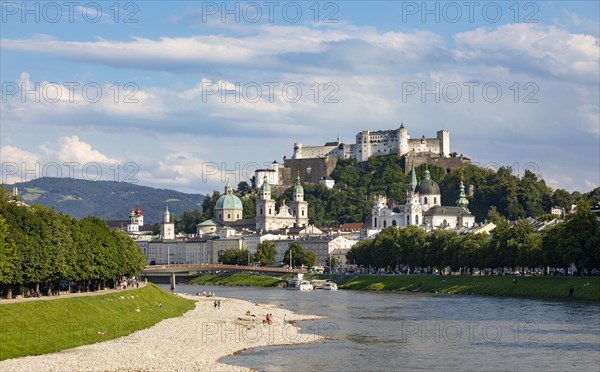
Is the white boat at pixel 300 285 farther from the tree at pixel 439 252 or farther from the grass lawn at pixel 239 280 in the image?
the tree at pixel 439 252

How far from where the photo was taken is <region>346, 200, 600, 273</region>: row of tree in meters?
98.3

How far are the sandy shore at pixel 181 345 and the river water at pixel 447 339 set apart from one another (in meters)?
1.67

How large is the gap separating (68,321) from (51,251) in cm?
1121

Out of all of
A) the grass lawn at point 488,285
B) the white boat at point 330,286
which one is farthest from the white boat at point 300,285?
the grass lawn at point 488,285

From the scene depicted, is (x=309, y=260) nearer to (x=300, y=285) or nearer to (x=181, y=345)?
(x=300, y=285)

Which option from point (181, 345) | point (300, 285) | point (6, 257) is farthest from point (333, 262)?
point (181, 345)

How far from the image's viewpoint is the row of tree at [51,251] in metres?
63.4

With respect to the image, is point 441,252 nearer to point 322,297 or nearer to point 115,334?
point 322,297

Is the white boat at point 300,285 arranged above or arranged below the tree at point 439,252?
below

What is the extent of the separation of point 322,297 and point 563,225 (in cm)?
2537

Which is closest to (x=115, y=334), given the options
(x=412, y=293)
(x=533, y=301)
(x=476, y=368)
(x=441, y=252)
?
(x=476, y=368)

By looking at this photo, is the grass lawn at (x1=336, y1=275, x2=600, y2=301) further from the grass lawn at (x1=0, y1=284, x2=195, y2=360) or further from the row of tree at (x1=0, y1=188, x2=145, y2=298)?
the row of tree at (x1=0, y1=188, x2=145, y2=298)

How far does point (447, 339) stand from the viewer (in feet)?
202

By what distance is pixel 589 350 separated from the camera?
55.0m
